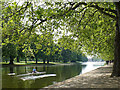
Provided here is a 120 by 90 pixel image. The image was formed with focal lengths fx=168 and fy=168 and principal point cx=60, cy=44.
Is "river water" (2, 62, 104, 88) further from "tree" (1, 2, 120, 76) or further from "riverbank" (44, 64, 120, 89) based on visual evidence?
"tree" (1, 2, 120, 76)

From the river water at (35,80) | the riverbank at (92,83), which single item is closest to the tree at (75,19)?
the riverbank at (92,83)

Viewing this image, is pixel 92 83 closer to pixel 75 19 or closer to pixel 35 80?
pixel 75 19

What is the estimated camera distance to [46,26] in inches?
613

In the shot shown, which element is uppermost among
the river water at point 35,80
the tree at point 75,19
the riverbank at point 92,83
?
the tree at point 75,19

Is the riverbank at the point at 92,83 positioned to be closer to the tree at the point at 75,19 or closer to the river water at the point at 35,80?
the tree at the point at 75,19

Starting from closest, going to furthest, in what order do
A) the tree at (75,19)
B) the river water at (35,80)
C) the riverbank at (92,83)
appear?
1. the riverbank at (92,83)
2. the tree at (75,19)
3. the river water at (35,80)

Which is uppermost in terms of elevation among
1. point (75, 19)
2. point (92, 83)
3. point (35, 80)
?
point (75, 19)

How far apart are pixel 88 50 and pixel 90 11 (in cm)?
514

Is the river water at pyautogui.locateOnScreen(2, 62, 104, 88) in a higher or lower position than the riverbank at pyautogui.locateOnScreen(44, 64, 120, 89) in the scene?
lower

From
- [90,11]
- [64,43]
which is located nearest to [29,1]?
[64,43]

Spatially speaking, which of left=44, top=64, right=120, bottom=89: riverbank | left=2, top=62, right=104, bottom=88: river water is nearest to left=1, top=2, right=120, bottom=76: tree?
left=44, top=64, right=120, bottom=89: riverbank

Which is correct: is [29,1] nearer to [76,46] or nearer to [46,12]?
[46,12]

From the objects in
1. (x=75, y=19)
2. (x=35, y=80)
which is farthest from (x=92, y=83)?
(x=35, y=80)

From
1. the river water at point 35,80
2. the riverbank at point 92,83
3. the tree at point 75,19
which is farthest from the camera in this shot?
the river water at point 35,80
